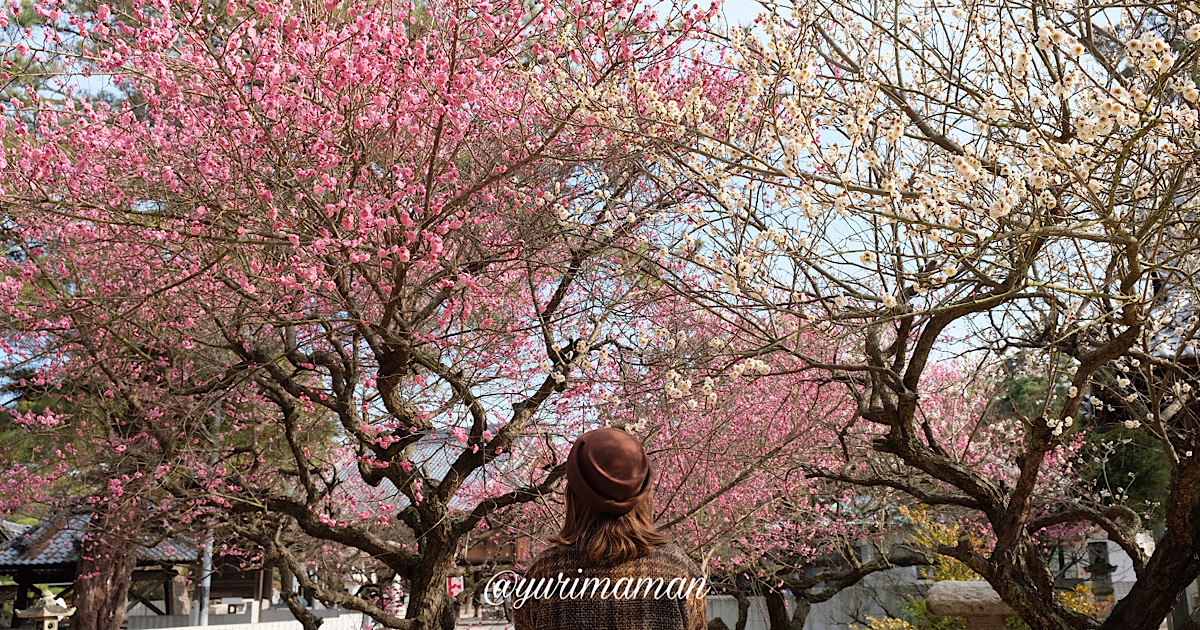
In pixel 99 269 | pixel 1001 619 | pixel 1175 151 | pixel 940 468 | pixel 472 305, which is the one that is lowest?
pixel 1001 619

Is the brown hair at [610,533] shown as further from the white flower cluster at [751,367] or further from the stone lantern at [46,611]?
the stone lantern at [46,611]

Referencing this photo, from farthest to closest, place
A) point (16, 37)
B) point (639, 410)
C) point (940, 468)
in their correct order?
point (639, 410)
point (940, 468)
point (16, 37)

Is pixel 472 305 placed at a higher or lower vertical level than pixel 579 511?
higher

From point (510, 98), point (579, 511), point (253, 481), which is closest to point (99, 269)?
point (253, 481)

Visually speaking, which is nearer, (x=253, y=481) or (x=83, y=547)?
(x=253, y=481)

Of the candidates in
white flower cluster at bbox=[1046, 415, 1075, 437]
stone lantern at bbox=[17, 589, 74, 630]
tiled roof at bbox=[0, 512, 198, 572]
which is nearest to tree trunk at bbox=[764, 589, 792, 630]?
tiled roof at bbox=[0, 512, 198, 572]

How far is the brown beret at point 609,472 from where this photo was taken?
2316 mm

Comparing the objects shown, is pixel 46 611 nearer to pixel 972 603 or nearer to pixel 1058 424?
pixel 972 603

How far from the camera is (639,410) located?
21.5 feet

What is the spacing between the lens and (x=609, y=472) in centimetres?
232

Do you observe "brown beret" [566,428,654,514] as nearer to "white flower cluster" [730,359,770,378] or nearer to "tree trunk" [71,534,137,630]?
"white flower cluster" [730,359,770,378]

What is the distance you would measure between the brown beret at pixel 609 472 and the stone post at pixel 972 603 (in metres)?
4.49

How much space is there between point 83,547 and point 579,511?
10794 mm

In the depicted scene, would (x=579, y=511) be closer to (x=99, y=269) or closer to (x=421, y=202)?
(x=421, y=202)
